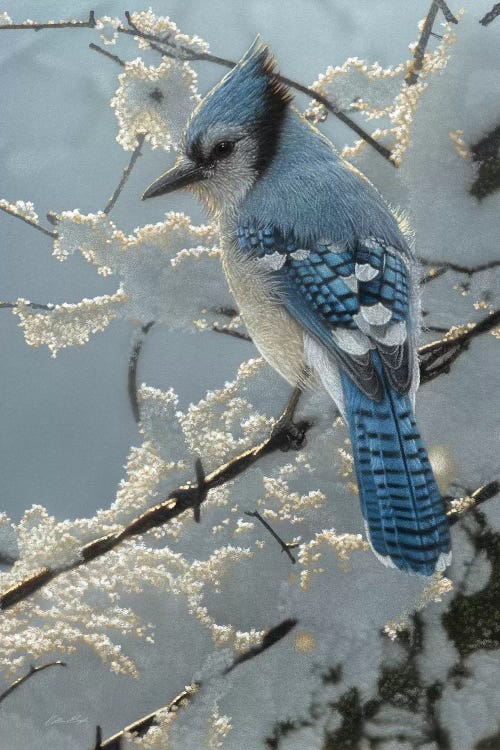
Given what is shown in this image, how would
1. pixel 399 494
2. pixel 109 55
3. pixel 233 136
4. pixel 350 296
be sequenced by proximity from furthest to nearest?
pixel 109 55 < pixel 233 136 < pixel 350 296 < pixel 399 494

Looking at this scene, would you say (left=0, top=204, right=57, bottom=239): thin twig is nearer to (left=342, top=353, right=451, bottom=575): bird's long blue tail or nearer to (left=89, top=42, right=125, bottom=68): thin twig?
(left=89, top=42, right=125, bottom=68): thin twig

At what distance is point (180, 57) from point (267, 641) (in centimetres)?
Answer: 89

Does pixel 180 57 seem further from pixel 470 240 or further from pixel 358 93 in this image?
pixel 470 240

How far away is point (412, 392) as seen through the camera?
1.17 m

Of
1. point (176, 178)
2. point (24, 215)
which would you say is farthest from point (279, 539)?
point (24, 215)

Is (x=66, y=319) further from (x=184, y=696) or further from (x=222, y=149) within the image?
(x=184, y=696)

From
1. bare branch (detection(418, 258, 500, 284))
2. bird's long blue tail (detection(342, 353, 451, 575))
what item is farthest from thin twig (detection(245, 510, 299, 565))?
bare branch (detection(418, 258, 500, 284))

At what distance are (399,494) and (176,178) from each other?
59 cm

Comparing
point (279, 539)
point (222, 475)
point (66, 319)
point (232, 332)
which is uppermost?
point (66, 319)

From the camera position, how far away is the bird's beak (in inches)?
51.3

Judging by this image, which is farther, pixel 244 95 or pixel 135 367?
pixel 135 367

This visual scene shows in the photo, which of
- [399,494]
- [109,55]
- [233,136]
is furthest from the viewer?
[109,55]

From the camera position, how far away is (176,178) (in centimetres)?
131
